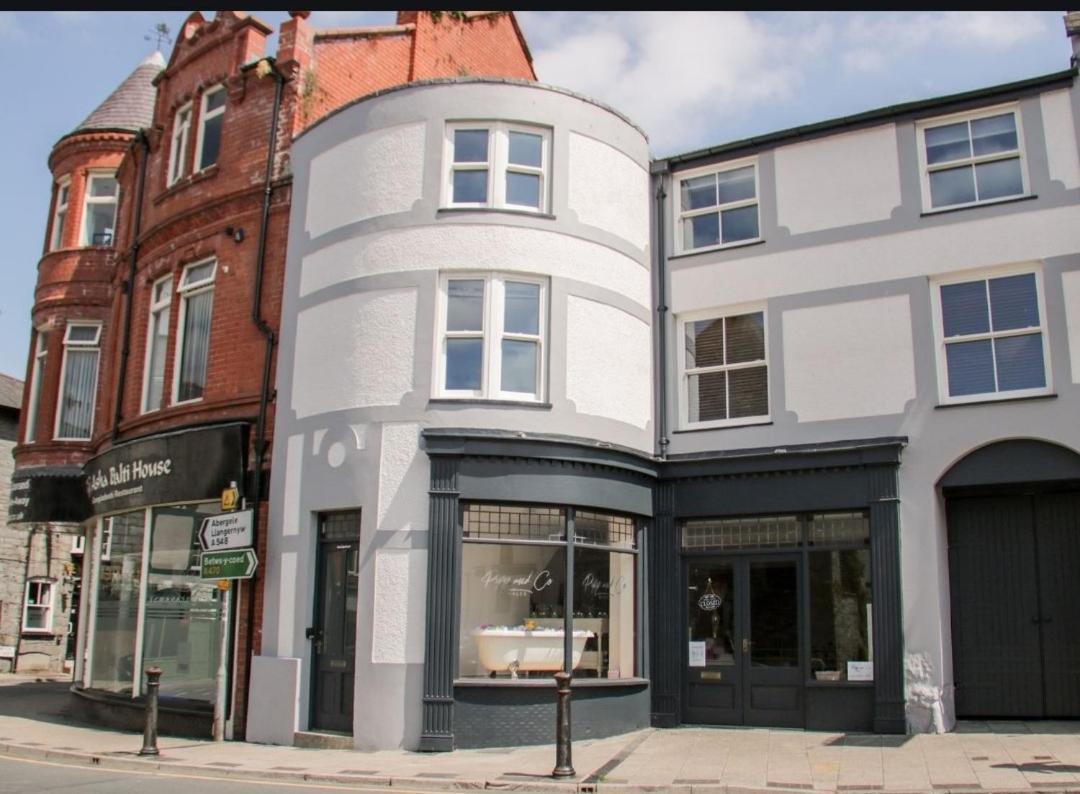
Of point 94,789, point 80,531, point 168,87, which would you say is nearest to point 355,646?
point 94,789

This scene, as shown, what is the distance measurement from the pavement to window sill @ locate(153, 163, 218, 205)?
29.3 feet

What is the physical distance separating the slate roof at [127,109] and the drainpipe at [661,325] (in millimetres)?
12058

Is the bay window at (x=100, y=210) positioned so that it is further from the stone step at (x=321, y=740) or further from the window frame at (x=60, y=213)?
the stone step at (x=321, y=740)

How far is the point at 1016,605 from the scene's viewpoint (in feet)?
46.1

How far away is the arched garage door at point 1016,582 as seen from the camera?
13711 millimetres

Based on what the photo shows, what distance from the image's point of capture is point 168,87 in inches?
771

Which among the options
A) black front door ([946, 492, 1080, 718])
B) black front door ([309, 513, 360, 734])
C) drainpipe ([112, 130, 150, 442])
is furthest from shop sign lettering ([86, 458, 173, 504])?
black front door ([946, 492, 1080, 718])

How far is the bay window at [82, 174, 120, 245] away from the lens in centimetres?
2261

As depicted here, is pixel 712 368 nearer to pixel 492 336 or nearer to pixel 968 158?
pixel 492 336

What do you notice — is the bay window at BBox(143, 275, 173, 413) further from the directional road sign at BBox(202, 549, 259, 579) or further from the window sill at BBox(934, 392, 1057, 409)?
the window sill at BBox(934, 392, 1057, 409)

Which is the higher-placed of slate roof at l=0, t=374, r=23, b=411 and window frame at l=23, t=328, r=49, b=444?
slate roof at l=0, t=374, r=23, b=411

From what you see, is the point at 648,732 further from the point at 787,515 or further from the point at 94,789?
the point at 94,789

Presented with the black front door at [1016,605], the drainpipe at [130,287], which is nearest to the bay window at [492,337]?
the black front door at [1016,605]

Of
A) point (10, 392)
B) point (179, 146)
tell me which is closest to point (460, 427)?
point (179, 146)
